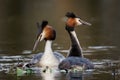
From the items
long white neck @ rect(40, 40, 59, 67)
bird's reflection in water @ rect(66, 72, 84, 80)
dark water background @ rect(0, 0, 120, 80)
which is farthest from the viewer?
dark water background @ rect(0, 0, 120, 80)

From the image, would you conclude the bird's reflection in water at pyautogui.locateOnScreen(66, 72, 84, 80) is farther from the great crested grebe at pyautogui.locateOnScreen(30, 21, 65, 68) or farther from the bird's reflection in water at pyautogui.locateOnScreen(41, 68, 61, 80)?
the great crested grebe at pyautogui.locateOnScreen(30, 21, 65, 68)

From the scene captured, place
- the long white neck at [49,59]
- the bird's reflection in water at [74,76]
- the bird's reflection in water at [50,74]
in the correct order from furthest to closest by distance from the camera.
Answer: the long white neck at [49,59], the bird's reflection in water at [50,74], the bird's reflection in water at [74,76]

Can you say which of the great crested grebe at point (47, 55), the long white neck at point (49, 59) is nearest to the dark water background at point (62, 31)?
the great crested grebe at point (47, 55)

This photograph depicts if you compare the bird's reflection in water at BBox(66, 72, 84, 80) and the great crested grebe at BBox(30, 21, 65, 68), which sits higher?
the great crested grebe at BBox(30, 21, 65, 68)

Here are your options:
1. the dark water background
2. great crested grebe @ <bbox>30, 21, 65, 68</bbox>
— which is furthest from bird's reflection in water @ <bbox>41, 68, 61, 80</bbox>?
great crested grebe @ <bbox>30, 21, 65, 68</bbox>

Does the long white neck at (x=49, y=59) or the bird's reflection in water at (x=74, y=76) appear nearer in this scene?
the bird's reflection in water at (x=74, y=76)

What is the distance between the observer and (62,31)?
27.9 meters

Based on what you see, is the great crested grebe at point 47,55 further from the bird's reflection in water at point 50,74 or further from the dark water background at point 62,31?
the dark water background at point 62,31

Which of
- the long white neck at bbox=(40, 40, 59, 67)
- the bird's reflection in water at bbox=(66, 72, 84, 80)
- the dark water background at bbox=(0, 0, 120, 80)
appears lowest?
the bird's reflection in water at bbox=(66, 72, 84, 80)

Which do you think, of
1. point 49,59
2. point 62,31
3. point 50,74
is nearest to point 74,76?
point 50,74

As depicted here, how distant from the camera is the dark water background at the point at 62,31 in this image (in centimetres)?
1869

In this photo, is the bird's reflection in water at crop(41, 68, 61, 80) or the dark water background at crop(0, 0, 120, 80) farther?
the dark water background at crop(0, 0, 120, 80)

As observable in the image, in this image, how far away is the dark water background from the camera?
1869 centimetres

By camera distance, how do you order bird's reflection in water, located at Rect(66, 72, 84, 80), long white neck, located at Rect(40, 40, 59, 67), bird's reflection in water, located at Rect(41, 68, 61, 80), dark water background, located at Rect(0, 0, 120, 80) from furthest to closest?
dark water background, located at Rect(0, 0, 120, 80) → long white neck, located at Rect(40, 40, 59, 67) → bird's reflection in water, located at Rect(41, 68, 61, 80) → bird's reflection in water, located at Rect(66, 72, 84, 80)
